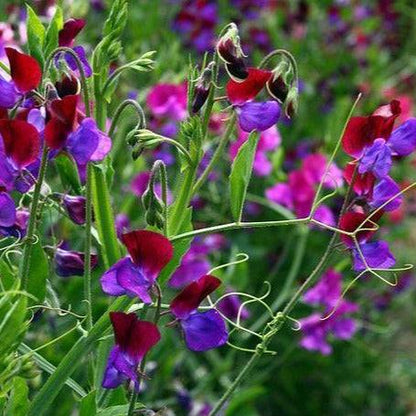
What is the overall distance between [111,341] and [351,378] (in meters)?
2.00

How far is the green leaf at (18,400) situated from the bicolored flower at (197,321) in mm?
192

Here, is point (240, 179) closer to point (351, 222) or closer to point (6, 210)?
point (351, 222)

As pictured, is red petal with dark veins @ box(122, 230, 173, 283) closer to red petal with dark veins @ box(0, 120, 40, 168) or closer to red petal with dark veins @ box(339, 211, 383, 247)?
red petal with dark veins @ box(0, 120, 40, 168)

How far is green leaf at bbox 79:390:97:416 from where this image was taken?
1167 mm

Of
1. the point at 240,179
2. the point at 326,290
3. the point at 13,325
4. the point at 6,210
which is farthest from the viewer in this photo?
the point at 326,290

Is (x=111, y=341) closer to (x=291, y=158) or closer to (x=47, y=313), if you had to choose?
(x=47, y=313)

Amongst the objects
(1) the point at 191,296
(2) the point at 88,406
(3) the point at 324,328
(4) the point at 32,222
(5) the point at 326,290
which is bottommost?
(3) the point at 324,328

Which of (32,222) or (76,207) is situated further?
(76,207)

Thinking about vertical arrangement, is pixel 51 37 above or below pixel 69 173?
above

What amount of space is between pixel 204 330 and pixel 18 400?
22cm

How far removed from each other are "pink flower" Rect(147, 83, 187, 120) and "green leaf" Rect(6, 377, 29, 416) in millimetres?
1249

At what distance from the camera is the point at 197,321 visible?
1161mm

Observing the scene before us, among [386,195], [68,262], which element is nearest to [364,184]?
[386,195]

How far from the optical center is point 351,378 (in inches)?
125
